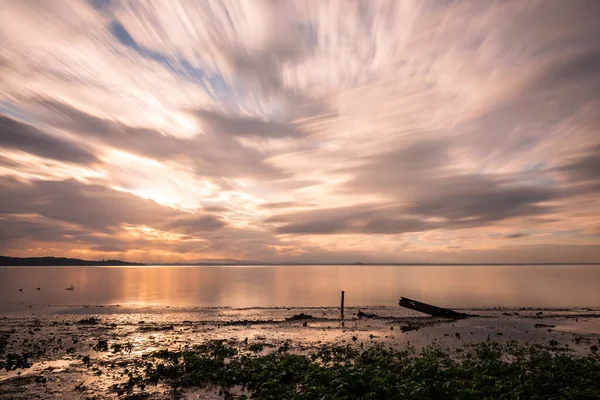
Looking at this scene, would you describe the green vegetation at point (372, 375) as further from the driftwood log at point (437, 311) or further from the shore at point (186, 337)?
the driftwood log at point (437, 311)

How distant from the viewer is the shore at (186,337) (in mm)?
18109

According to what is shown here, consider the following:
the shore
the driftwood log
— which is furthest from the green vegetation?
the driftwood log

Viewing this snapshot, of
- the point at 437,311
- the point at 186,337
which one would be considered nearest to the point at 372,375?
the point at 186,337

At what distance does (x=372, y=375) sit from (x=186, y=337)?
844 inches

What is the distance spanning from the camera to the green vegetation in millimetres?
14344

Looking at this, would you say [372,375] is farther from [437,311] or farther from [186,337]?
[437,311]

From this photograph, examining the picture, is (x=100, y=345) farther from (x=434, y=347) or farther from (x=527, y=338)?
(x=527, y=338)

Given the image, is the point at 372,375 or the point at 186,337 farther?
the point at 186,337

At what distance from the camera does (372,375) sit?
1647cm

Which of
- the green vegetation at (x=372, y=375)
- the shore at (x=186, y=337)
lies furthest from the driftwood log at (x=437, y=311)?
the green vegetation at (x=372, y=375)

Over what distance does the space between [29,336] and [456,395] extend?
119 ft

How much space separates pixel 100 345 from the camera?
27094 mm

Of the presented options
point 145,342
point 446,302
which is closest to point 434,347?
point 145,342

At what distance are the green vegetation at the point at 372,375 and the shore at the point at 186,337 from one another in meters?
1.66
